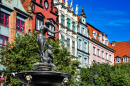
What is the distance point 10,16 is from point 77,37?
66.0ft

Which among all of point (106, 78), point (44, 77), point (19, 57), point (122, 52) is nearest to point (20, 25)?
point (19, 57)

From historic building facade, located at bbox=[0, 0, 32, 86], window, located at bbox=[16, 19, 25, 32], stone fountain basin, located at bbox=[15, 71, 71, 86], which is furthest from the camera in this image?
window, located at bbox=[16, 19, 25, 32]

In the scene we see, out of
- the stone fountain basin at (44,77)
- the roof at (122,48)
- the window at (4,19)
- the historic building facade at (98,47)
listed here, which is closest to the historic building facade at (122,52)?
the roof at (122,48)

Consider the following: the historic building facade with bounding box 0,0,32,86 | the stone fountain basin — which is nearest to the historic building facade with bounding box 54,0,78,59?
the historic building facade with bounding box 0,0,32,86

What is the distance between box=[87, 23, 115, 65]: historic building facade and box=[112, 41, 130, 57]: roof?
8.08 m

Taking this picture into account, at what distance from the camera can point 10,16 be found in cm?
3381

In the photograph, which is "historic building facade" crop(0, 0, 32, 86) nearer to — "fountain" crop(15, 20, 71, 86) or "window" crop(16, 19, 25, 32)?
"window" crop(16, 19, 25, 32)

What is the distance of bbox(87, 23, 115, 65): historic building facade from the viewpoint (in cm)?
5775

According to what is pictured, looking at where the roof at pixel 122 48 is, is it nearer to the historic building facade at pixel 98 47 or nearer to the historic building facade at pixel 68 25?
the historic building facade at pixel 98 47

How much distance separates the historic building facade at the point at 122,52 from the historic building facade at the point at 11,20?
42090mm

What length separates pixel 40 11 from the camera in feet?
132

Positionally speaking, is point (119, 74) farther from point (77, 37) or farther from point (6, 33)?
point (6, 33)

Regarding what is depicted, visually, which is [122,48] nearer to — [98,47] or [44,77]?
[98,47]

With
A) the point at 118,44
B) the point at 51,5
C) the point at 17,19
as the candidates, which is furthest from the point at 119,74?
the point at 118,44
